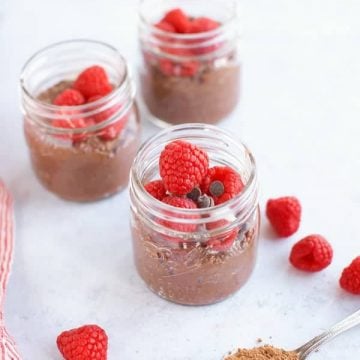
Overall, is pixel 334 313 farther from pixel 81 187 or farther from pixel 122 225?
pixel 81 187

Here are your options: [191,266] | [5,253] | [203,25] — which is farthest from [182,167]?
[203,25]

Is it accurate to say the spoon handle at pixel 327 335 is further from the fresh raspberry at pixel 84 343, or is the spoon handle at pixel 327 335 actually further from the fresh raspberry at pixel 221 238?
the fresh raspberry at pixel 84 343

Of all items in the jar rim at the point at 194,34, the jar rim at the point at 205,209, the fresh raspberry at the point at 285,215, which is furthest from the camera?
the jar rim at the point at 194,34

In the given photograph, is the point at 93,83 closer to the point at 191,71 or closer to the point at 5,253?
the point at 191,71

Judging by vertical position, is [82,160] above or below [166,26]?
below

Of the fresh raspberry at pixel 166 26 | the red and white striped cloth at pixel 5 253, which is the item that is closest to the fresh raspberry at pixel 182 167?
the red and white striped cloth at pixel 5 253

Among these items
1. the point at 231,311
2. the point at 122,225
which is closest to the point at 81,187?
the point at 122,225

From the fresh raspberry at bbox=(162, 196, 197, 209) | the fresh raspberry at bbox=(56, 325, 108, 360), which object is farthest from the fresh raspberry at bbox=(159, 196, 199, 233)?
the fresh raspberry at bbox=(56, 325, 108, 360)
